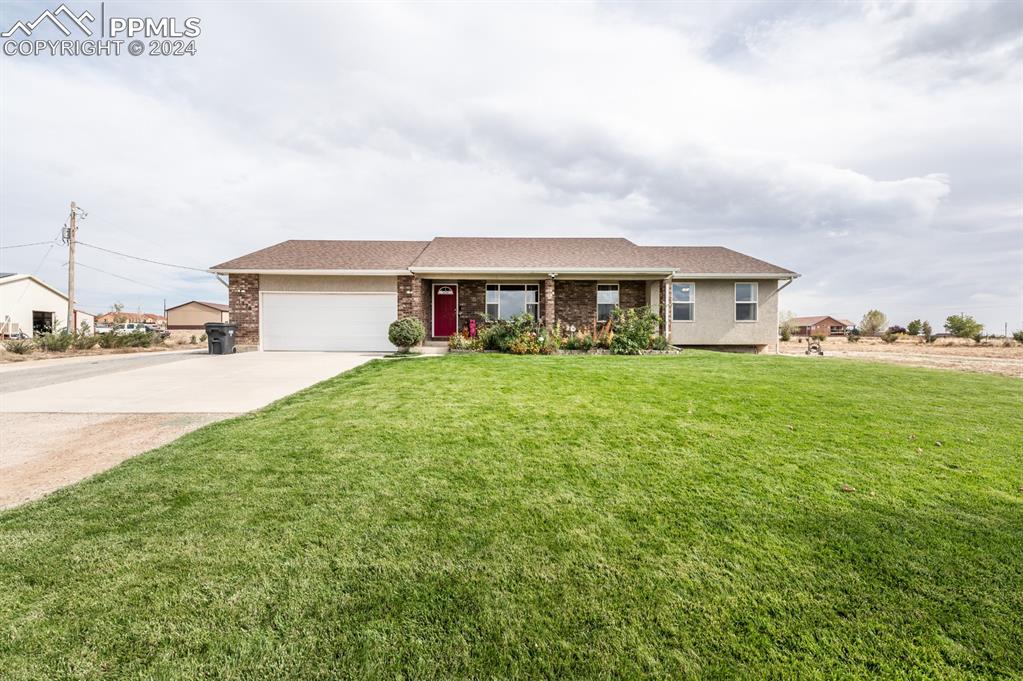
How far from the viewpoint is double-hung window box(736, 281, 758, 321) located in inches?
666

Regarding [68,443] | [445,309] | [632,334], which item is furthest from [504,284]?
[68,443]

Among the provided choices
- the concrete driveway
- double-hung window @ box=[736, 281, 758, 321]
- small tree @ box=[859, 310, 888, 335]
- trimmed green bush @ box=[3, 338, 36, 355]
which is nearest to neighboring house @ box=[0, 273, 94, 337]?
trimmed green bush @ box=[3, 338, 36, 355]

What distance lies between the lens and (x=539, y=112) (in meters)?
12.3

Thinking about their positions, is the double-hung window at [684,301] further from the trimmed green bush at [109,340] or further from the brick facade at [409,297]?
the trimmed green bush at [109,340]

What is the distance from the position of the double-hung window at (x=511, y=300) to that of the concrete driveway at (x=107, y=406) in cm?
651

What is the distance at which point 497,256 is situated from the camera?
1648 cm

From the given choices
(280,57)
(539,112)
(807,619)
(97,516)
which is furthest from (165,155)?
(807,619)

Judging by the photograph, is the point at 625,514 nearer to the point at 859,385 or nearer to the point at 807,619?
the point at 807,619

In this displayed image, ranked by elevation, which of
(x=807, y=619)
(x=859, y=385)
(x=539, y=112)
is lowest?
(x=807, y=619)

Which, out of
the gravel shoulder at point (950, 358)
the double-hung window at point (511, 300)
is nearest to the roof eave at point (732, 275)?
the gravel shoulder at point (950, 358)

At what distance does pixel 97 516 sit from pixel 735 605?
4437 mm

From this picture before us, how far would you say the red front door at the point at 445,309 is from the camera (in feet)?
55.2

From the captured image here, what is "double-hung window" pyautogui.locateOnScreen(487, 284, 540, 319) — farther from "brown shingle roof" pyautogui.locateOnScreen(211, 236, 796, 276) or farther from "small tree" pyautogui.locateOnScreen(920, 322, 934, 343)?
"small tree" pyautogui.locateOnScreen(920, 322, 934, 343)
